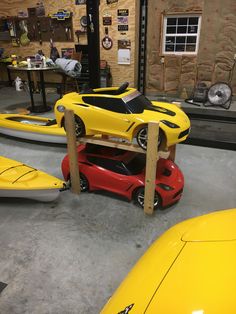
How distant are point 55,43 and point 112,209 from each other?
6.25 meters

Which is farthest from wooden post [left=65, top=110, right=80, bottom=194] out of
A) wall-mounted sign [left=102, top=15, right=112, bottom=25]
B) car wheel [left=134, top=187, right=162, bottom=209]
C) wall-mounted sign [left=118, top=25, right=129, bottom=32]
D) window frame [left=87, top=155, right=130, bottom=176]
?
wall-mounted sign [left=102, top=15, right=112, bottom=25]

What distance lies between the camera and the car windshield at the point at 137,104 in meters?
2.37

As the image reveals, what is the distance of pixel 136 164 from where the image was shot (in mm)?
2744

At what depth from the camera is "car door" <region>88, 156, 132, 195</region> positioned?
8.39ft

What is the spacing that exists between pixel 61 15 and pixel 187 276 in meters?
7.42

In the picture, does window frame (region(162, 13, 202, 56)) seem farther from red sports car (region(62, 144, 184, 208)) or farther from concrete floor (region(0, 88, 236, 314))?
red sports car (region(62, 144, 184, 208))

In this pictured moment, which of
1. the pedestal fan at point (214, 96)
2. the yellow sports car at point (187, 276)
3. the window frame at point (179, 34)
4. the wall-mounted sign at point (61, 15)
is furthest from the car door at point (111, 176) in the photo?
the wall-mounted sign at point (61, 15)

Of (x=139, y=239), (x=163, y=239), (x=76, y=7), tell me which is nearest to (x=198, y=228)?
(x=163, y=239)

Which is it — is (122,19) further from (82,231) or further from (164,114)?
(82,231)

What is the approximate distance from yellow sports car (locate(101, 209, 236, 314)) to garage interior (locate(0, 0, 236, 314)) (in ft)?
2.26

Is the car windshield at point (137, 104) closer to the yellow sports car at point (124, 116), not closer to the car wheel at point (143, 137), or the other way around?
the yellow sports car at point (124, 116)

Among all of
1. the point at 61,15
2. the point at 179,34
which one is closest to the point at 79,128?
the point at 179,34

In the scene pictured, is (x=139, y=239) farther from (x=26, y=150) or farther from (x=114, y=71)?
(x=114, y=71)

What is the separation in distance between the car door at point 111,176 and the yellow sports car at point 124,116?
1.04 ft
